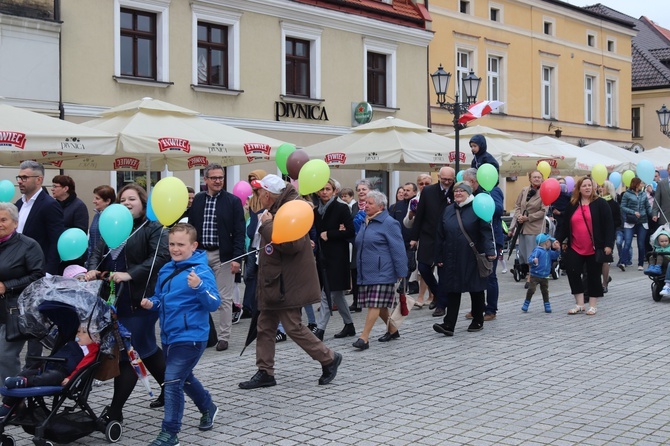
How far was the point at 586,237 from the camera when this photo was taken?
444 inches

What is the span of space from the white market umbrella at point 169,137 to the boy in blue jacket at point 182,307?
230 inches

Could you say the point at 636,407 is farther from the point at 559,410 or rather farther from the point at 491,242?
the point at 491,242

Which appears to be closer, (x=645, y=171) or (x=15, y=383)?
(x=15, y=383)

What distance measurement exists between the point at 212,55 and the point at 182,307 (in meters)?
16.1

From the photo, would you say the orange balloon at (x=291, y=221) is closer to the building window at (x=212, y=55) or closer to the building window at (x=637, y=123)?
the building window at (x=212, y=55)

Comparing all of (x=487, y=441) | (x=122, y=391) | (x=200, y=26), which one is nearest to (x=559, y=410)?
(x=487, y=441)

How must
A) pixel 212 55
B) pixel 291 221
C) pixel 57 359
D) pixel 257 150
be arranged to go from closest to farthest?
1. pixel 57 359
2. pixel 291 221
3. pixel 257 150
4. pixel 212 55

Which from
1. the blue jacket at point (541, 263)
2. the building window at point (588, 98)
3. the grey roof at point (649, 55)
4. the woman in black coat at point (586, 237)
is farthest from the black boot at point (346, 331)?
the grey roof at point (649, 55)

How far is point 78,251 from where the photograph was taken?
278 inches

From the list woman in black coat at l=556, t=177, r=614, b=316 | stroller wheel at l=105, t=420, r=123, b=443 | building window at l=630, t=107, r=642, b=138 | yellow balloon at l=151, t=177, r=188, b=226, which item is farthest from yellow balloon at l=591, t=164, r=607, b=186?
building window at l=630, t=107, r=642, b=138

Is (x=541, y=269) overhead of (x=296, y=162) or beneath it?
beneath

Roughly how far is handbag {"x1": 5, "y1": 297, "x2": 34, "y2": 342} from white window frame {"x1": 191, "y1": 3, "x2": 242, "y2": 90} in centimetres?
1439

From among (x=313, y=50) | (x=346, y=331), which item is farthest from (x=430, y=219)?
(x=313, y=50)

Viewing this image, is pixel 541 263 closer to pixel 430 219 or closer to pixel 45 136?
pixel 430 219
